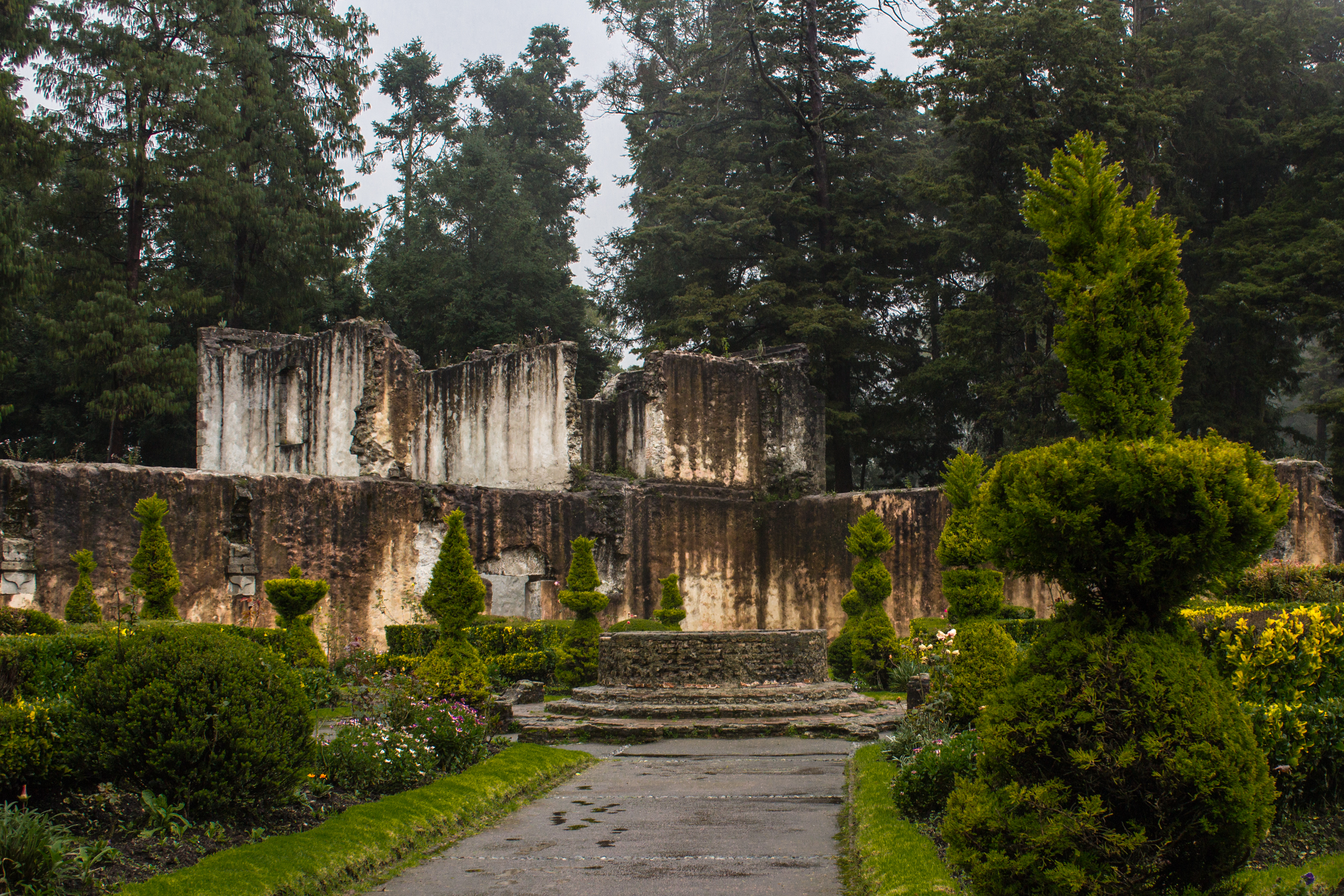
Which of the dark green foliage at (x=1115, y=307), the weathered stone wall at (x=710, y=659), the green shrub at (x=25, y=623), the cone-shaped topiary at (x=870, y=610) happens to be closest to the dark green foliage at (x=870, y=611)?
the cone-shaped topiary at (x=870, y=610)

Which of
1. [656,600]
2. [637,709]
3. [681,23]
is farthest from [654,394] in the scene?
[681,23]

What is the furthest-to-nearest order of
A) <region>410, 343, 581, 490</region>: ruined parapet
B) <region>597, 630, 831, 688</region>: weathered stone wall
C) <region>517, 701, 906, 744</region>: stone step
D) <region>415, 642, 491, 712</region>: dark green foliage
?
<region>410, 343, 581, 490</region>: ruined parapet
<region>597, 630, 831, 688</region>: weathered stone wall
<region>517, 701, 906, 744</region>: stone step
<region>415, 642, 491, 712</region>: dark green foliage

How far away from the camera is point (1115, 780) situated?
179 inches

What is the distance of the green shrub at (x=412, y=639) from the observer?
15.9 metres

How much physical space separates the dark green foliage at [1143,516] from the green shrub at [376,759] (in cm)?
477

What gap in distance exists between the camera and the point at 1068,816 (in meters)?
4.55

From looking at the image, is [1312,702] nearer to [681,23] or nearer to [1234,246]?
[1234,246]

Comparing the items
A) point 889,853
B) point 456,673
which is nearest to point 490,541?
point 456,673

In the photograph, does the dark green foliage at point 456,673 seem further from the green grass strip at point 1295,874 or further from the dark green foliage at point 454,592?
the green grass strip at point 1295,874

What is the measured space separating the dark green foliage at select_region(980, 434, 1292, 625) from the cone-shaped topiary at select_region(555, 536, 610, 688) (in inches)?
383

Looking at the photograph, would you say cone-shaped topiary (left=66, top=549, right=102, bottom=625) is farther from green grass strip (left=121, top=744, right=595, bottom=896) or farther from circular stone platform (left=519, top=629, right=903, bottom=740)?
green grass strip (left=121, top=744, right=595, bottom=896)

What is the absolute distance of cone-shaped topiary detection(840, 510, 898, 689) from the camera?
50.5ft

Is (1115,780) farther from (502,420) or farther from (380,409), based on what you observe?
(502,420)

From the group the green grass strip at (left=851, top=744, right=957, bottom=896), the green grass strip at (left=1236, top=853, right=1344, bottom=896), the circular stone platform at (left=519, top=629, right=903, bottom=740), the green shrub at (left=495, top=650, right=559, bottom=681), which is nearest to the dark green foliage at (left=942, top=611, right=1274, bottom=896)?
the green grass strip at (left=1236, top=853, right=1344, bottom=896)
